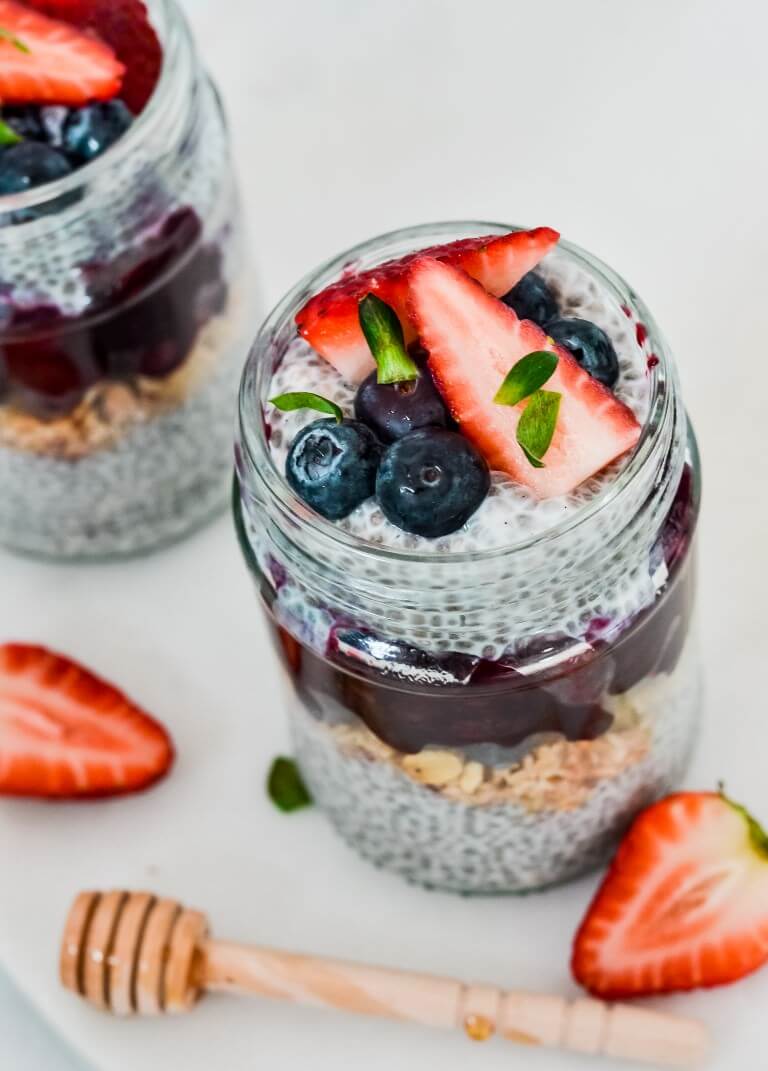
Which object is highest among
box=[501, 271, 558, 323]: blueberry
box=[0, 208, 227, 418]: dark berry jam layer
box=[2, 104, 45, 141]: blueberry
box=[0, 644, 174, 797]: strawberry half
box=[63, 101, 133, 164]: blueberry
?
box=[501, 271, 558, 323]: blueberry

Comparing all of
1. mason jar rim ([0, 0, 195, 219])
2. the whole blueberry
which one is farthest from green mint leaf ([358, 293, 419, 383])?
mason jar rim ([0, 0, 195, 219])

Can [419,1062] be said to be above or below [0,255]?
below

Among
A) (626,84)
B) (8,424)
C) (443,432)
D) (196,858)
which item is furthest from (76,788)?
(626,84)

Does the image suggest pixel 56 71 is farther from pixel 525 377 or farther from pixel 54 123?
pixel 525 377

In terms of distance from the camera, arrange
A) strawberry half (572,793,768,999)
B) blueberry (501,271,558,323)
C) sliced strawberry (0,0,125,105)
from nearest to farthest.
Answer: blueberry (501,271,558,323) < strawberry half (572,793,768,999) < sliced strawberry (0,0,125,105)

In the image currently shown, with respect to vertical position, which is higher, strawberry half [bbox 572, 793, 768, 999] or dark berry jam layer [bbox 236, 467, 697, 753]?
dark berry jam layer [bbox 236, 467, 697, 753]

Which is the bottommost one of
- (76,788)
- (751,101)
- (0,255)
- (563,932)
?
(76,788)

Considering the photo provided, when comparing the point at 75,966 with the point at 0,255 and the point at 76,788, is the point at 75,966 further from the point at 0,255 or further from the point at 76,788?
the point at 0,255

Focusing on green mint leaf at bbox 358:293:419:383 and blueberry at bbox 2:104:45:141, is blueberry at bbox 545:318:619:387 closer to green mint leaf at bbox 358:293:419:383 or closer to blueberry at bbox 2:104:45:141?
green mint leaf at bbox 358:293:419:383
